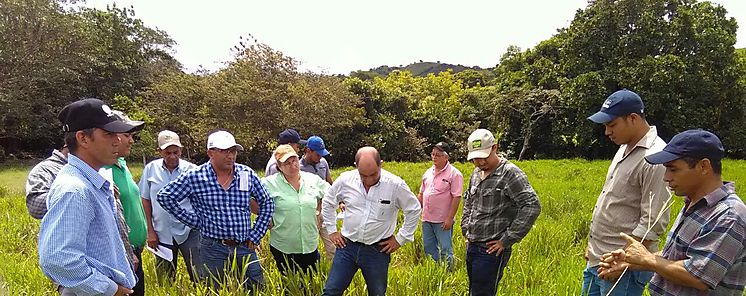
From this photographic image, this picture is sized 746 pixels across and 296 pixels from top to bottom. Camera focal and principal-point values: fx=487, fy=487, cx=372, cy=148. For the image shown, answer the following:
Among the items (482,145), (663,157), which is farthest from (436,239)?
(663,157)

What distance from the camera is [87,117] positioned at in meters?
2.01

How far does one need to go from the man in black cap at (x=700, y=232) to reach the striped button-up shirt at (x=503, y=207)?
998mm

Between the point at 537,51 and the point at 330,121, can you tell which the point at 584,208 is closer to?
the point at 330,121

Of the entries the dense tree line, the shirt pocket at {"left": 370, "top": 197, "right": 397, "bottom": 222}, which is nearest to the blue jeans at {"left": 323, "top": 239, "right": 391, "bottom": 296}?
the shirt pocket at {"left": 370, "top": 197, "right": 397, "bottom": 222}

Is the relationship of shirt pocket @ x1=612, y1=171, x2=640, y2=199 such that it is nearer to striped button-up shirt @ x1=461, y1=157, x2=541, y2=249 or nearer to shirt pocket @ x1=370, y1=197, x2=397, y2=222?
striped button-up shirt @ x1=461, y1=157, x2=541, y2=249

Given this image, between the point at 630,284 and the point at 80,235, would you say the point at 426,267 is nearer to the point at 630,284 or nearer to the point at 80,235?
the point at 630,284

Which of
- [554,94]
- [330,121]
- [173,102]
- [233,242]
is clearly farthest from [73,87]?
[233,242]

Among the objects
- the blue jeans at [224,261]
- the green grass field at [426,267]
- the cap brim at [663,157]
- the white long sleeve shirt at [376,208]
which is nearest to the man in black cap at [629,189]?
the cap brim at [663,157]

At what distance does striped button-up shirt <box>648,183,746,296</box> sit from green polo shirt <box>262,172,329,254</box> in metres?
2.43

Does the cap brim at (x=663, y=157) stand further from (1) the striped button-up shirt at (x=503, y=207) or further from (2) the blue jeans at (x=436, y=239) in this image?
(2) the blue jeans at (x=436, y=239)

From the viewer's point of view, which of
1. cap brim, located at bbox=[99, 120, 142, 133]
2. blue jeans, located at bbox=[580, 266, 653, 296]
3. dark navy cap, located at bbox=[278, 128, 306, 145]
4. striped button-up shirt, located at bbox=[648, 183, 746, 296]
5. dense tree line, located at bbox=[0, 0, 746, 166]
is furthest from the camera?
dense tree line, located at bbox=[0, 0, 746, 166]

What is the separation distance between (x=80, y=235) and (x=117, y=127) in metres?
0.46

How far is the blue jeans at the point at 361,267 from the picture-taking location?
3.23 meters

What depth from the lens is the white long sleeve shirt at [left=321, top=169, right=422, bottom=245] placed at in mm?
3270
